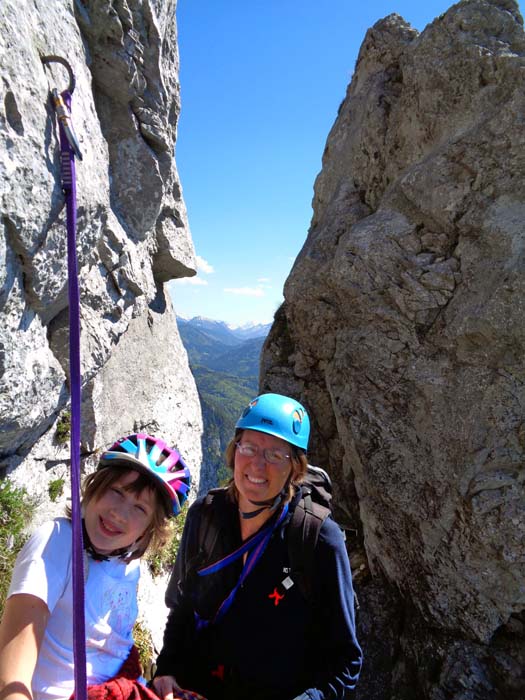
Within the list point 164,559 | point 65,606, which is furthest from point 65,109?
point 164,559

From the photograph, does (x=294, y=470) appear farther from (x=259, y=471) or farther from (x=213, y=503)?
(x=213, y=503)

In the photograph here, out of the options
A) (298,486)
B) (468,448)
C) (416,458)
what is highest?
(298,486)

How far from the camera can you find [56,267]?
620 cm

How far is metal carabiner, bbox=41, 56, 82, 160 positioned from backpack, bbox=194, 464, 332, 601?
14.3 ft

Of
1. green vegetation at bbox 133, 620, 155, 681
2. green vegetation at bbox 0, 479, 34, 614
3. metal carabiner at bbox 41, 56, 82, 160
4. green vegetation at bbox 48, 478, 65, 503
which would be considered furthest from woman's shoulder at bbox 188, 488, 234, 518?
green vegetation at bbox 48, 478, 65, 503

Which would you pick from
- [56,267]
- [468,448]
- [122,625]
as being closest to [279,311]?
[468,448]

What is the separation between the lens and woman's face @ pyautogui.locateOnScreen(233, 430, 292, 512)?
147 inches

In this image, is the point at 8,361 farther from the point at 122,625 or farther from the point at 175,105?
the point at 175,105

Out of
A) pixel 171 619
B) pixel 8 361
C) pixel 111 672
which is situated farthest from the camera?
pixel 8 361

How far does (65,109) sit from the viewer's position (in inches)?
208

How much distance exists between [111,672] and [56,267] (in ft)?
17.1

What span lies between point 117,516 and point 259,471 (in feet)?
4.26

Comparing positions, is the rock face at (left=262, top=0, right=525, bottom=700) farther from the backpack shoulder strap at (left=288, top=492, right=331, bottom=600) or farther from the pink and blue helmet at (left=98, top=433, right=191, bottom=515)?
the pink and blue helmet at (left=98, top=433, right=191, bottom=515)

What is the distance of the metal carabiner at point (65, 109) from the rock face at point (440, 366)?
7.38 meters
